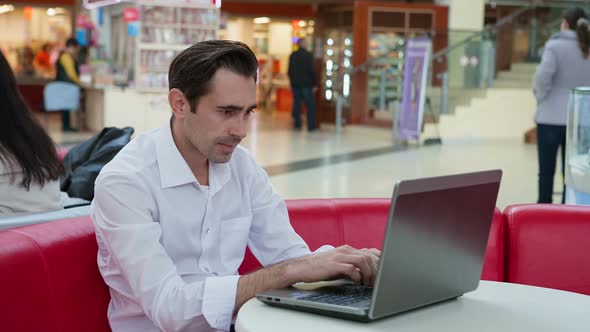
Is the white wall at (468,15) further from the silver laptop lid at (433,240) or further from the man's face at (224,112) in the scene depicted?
the silver laptop lid at (433,240)

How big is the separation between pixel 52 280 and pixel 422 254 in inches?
36.2

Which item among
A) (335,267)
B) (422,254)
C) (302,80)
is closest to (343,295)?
(335,267)

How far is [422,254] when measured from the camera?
1.77m

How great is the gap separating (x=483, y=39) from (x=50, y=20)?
Answer: 44.0 ft

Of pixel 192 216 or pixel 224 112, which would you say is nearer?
pixel 224 112

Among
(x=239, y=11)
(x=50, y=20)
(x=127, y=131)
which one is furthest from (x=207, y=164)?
(x=50, y=20)

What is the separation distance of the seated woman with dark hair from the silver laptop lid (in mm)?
1774

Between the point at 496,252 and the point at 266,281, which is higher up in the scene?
the point at 266,281

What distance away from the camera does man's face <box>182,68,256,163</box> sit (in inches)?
82.6

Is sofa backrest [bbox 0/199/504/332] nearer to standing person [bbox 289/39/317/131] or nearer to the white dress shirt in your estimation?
the white dress shirt

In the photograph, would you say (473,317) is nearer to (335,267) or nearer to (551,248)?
(335,267)

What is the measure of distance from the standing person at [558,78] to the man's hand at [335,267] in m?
4.75

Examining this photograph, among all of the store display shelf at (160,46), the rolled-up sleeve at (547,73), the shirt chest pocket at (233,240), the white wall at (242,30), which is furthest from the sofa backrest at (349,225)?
the white wall at (242,30)

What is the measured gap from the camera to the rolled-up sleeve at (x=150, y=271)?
6.57 feet
